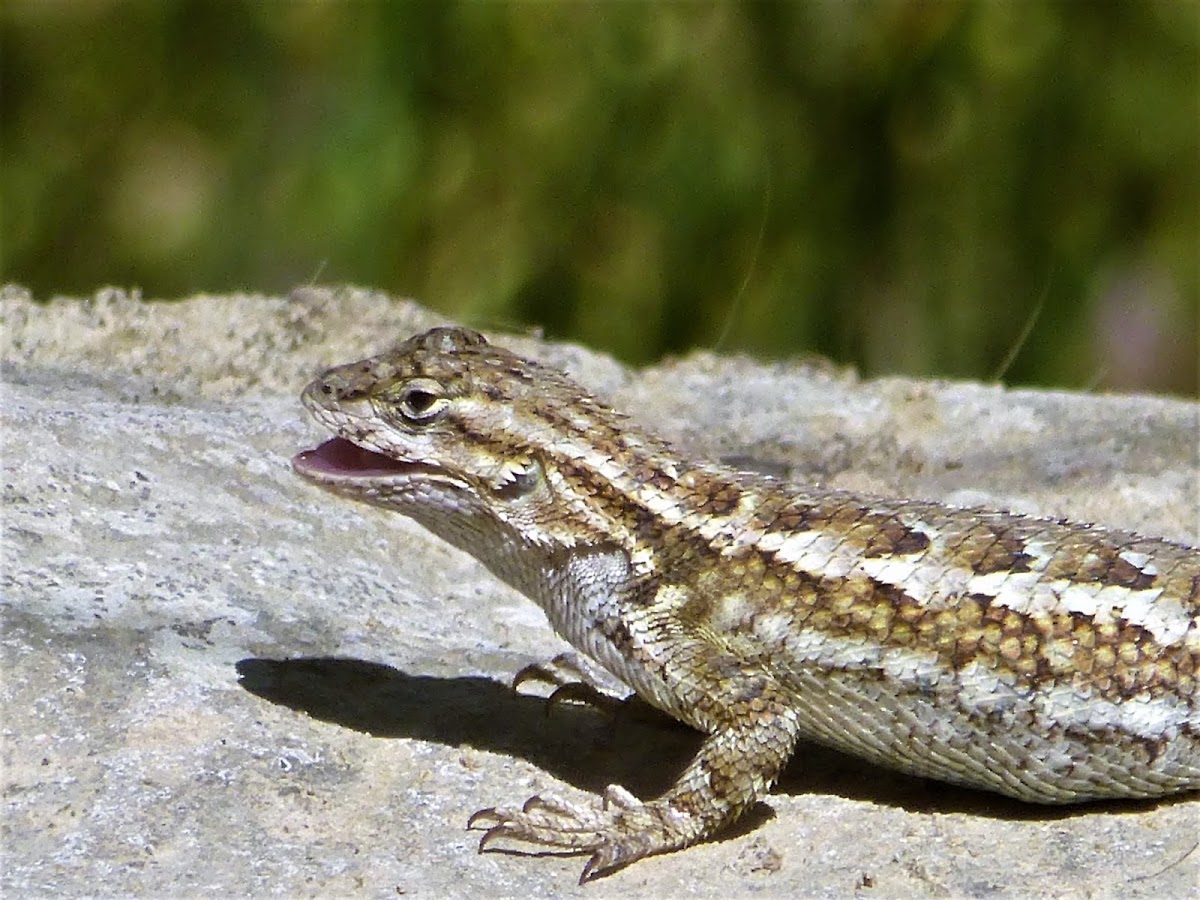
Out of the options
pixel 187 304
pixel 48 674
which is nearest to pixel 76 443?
pixel 48 674

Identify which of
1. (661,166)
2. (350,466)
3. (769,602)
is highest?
(661,166)

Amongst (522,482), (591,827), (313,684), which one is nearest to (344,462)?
(522,482)

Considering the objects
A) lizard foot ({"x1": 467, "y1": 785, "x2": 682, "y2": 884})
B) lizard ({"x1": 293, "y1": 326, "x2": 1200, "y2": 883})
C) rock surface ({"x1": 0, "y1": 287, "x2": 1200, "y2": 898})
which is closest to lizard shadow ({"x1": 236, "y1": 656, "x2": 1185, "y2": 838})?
rock surface ({"x1": 0, "y1": 287, "x2": 1200, "y2": 898})

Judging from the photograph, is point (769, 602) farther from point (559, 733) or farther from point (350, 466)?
point (350, 466)

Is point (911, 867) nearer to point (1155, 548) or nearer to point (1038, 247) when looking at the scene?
point (1155, 548)

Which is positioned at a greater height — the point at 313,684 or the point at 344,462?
the point at 344,462
